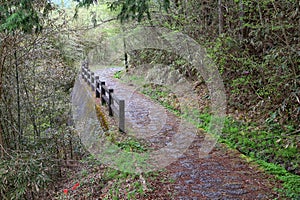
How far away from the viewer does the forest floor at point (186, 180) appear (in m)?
4.61

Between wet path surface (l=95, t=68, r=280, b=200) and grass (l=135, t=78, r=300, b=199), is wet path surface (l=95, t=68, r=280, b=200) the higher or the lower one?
the lower one

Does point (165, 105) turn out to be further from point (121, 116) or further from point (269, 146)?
point (269, 146)

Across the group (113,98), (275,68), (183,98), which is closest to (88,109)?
(113,98)

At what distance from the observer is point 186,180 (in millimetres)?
5047

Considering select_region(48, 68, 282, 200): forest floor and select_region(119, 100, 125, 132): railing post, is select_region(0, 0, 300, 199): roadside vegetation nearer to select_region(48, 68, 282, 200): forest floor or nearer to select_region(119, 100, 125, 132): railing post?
select_region(48, 68, 282, 200): forest floor

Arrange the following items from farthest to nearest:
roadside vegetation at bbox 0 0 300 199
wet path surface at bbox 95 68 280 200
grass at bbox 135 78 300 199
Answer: roadside vegetation at bbox 0 0 300 199, grass at bbox 135 78 300 199, wet path surface at bbox 95 68 280 200

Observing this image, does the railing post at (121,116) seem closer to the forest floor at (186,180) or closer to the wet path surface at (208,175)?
the wet path surface at (208,175)

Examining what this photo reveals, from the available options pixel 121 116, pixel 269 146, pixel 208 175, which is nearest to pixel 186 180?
pixel 208 175

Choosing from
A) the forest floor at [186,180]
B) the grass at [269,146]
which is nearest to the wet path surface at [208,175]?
the forest floor at [186,180]

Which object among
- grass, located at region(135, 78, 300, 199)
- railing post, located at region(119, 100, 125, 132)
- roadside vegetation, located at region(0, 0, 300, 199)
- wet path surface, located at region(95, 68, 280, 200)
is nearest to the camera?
wet path surface, located at region(95, 68, 280, 200)

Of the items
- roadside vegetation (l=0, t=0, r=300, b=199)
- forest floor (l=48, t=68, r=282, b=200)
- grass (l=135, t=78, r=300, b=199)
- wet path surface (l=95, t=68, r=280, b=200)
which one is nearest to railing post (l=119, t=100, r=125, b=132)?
wet path surface (l=95, t=68, r=280, b=200)

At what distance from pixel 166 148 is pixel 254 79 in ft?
10.3

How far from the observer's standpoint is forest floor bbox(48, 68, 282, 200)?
4.61 meters

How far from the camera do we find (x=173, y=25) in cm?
1110
